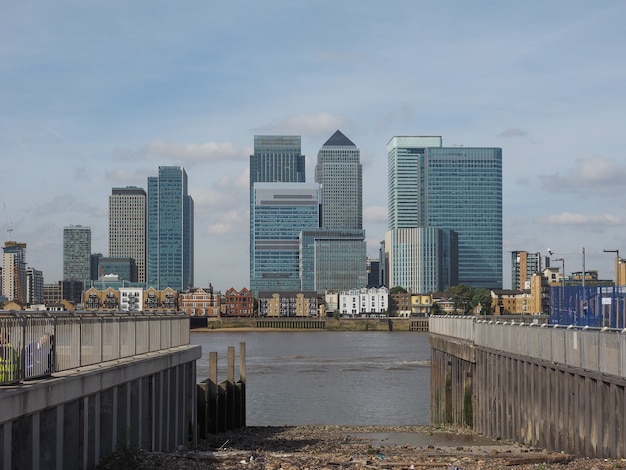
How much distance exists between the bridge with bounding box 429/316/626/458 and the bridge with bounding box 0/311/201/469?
1174cm

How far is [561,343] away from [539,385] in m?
2.48

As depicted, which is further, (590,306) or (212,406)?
(590,306)

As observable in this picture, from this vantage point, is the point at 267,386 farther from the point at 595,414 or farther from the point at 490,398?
the point at 595,414

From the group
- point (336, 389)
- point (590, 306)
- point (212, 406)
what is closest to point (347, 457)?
point (212, 406)

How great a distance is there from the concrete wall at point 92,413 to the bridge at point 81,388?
0.07 feet

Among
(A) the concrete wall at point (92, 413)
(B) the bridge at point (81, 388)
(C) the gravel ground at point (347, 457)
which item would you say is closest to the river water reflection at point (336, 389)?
(C) the gravel ground at point (347, 457)

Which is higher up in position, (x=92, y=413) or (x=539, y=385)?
(x=92, y=413)

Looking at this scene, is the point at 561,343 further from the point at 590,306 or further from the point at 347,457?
the point at 590,306

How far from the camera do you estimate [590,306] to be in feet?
159

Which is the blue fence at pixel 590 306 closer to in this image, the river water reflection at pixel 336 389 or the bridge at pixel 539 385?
the bridge at pixel 539 385

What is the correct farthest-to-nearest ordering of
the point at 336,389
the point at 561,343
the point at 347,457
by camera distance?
the point at 336,389 → the point at 561,343 → the point at 347,457

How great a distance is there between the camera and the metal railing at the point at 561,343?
24594 millimetres

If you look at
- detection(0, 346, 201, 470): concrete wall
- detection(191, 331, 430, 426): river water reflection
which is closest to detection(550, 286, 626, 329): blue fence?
detection(191, 331, 430, 426): river water reflection

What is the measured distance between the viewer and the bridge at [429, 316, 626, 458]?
24500mm
